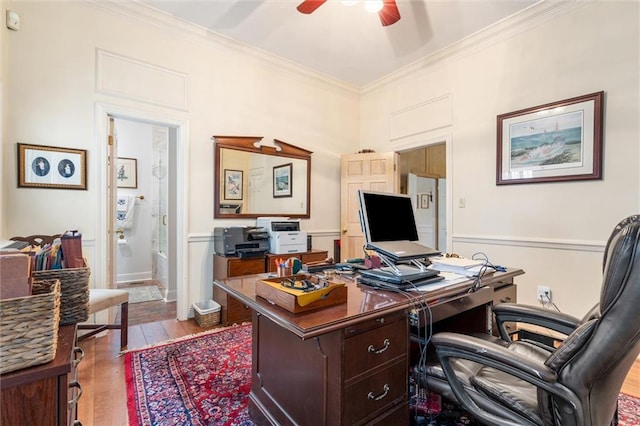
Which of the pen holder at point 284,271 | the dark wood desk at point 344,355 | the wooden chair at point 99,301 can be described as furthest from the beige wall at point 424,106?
the pen holder at point 284,271

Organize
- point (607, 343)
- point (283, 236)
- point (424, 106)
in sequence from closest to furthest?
point (607, 343)
point (283, 236)
point (424, 106)

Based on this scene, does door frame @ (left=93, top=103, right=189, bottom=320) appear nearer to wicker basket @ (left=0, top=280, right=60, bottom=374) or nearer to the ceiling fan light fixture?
the ceiling fan light fixture

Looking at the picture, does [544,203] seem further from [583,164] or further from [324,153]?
[324,153]

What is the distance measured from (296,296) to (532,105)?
312cm

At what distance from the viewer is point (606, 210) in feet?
8.16

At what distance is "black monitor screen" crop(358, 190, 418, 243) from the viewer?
147 cm

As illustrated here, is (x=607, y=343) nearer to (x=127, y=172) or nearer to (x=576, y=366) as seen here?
(x=576, y=366)

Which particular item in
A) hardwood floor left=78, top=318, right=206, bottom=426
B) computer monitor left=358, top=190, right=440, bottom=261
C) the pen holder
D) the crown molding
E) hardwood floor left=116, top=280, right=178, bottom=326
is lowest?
hardwood floor left=116, top=280, right=178, bottom=326

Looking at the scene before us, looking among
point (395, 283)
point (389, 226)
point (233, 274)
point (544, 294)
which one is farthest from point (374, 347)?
point (544, 294)

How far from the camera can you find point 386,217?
5.23ft

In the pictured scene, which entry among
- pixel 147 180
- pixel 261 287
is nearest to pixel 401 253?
pixel 261 287

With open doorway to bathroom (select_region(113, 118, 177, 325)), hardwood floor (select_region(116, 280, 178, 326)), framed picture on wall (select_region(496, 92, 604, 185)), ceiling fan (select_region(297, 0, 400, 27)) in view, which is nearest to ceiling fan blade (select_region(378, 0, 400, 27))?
ceiling fan (select_region(297, 0, 400, 27))

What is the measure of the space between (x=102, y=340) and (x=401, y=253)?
2751 millimetres

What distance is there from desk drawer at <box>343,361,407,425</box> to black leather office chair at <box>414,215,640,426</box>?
193 millimetres
